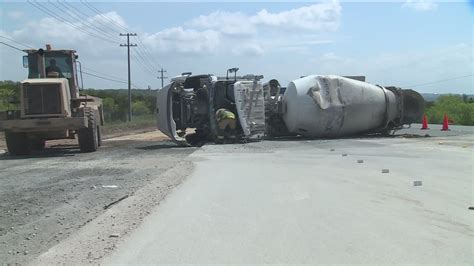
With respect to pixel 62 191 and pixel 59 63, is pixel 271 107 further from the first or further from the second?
pixel 62 191

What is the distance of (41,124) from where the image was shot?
17625mm

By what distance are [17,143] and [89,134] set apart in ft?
8.03

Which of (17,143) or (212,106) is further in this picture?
(212,106)

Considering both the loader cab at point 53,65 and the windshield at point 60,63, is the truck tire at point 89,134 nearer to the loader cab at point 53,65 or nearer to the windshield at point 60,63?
the loader cab at point 53,65

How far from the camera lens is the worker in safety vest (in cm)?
2157

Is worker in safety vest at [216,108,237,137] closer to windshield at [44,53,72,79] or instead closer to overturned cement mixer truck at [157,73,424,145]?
overturned cement mixer truck at [157,73,424,145]

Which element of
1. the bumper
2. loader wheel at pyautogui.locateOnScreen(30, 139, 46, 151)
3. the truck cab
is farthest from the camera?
the truck cab

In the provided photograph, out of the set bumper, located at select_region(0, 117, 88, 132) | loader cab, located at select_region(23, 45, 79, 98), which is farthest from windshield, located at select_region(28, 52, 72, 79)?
bumper, located at select_region(0, 117, 88, 132)

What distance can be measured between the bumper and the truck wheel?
38.7 inches

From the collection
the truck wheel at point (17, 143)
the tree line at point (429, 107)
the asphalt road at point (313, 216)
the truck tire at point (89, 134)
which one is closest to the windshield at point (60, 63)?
the tree line at point (429, 107)

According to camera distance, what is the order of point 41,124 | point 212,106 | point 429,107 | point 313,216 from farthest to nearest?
1. point 429,107
2. point 212,106
3. point 41,124
4. point 313,216

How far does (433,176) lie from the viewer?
11.3 meters

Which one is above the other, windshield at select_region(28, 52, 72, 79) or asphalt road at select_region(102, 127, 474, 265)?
windshield at select_region(28, 52, 72, 79)

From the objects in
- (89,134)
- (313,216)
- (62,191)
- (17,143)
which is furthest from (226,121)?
(313,216)
